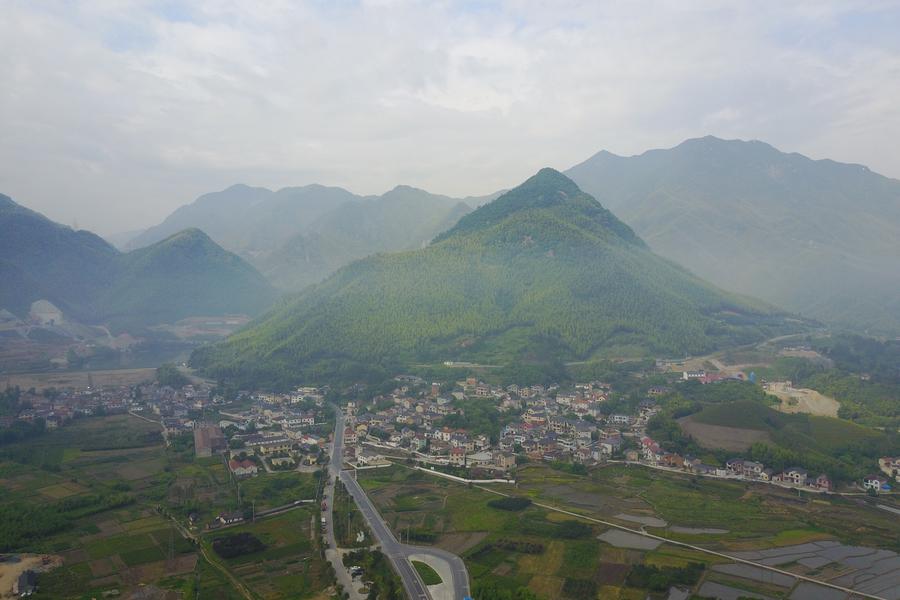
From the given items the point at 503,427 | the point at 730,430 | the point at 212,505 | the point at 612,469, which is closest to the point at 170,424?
the point at 212,505

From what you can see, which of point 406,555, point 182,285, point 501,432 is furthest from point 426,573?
point 182,285

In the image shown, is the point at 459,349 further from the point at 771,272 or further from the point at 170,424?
the point at 771,272

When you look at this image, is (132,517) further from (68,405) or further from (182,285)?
(182,285)

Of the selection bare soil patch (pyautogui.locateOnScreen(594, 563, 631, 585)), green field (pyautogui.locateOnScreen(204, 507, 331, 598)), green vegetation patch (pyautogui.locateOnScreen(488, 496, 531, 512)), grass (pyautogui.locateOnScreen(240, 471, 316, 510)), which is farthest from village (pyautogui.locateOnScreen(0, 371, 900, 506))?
bare soil patch (pyautogui.locateOnScreen(594, 563, 631, 585))

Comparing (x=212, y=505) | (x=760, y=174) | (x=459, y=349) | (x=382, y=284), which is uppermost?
(x=760, y=174)

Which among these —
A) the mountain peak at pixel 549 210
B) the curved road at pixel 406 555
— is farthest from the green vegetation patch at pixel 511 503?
the mountain peak at pixel 549 210

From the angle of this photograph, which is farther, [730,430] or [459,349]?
[459,349]

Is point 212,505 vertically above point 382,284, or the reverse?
point 382,284

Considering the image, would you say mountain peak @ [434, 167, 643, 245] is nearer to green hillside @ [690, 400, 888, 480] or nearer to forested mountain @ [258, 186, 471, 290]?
forested mountain @ [258, 186, 471, 290]
